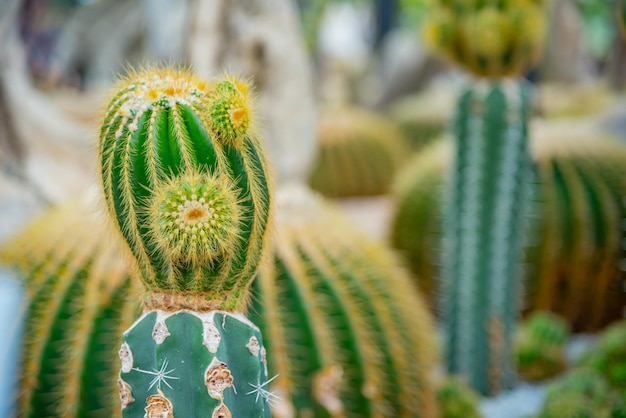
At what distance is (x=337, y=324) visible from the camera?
2.13 m

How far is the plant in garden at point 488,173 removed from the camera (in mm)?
2861

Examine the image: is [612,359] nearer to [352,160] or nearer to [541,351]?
[541,351]

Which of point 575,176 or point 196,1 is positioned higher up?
point 196,1

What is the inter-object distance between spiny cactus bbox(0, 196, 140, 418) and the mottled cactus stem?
1.30 m

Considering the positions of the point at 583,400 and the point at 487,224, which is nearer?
the point at 583,400

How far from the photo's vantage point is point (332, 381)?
81.9 inches

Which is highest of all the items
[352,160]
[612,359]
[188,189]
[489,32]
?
[489,32]

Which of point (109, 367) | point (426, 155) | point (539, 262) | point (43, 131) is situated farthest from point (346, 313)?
point (426, 155)

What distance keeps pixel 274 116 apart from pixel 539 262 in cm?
147

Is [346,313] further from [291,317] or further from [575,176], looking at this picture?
[575,176]

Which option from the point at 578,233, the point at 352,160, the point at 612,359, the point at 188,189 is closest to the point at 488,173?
the point at 612,359

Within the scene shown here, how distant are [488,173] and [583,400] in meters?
Result: 0.82

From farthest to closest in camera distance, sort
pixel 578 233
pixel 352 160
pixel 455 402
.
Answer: pixel 352 160
pixel 578 233
pixel 455 402

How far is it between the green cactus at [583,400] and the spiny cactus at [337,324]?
1.09ft
